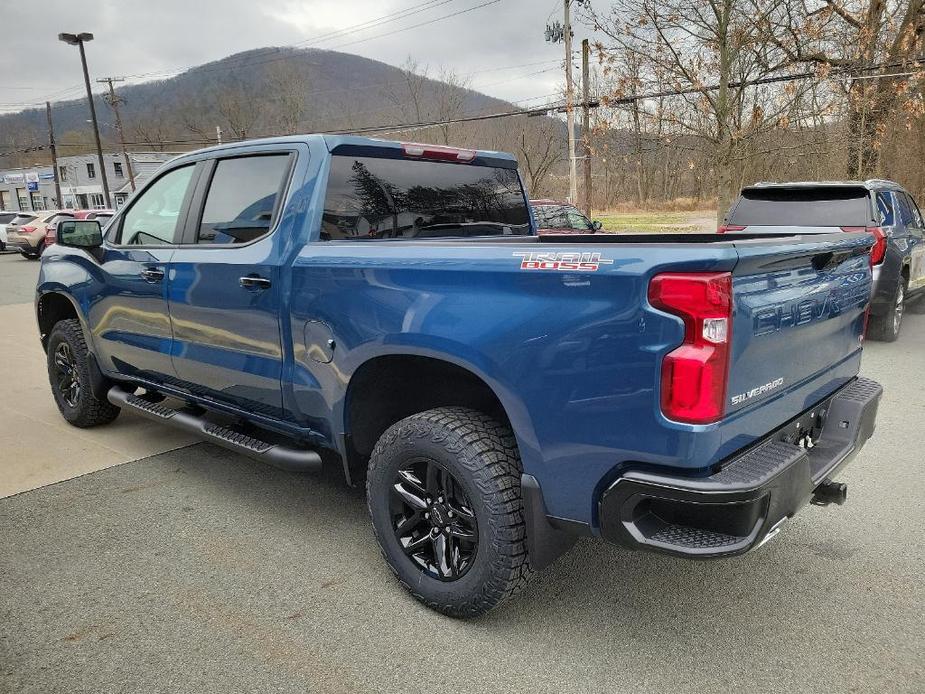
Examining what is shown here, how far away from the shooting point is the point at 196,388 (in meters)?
3.88

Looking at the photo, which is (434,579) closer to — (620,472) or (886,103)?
(620,472)

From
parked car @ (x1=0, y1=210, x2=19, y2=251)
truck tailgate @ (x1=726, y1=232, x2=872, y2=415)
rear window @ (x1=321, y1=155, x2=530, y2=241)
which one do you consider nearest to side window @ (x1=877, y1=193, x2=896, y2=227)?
rear window @ (x1=321, y1=155, x2=530, y2=241)

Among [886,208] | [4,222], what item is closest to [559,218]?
[886,208]

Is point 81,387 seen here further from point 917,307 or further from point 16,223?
point 16,223

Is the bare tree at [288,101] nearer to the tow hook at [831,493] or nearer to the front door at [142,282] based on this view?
the front door at [142,282]

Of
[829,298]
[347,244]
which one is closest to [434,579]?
[347,244]

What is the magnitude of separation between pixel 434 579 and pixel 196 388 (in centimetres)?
195

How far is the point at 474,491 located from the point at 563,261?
88 cm

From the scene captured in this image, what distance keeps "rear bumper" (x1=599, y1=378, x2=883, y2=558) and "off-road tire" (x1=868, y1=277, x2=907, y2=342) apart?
6691mm

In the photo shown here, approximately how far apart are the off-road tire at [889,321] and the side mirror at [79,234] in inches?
314

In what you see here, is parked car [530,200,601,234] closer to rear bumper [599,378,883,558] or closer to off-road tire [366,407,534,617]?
off-road tire [366,407,534,617]

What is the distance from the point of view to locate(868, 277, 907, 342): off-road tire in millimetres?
7863

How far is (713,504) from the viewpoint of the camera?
200 centimetres

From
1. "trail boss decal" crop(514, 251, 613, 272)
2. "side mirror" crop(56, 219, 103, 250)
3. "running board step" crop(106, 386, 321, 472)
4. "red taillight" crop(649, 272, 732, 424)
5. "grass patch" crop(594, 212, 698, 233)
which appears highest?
"side mirror" crop(56, 219, 103, 250)
